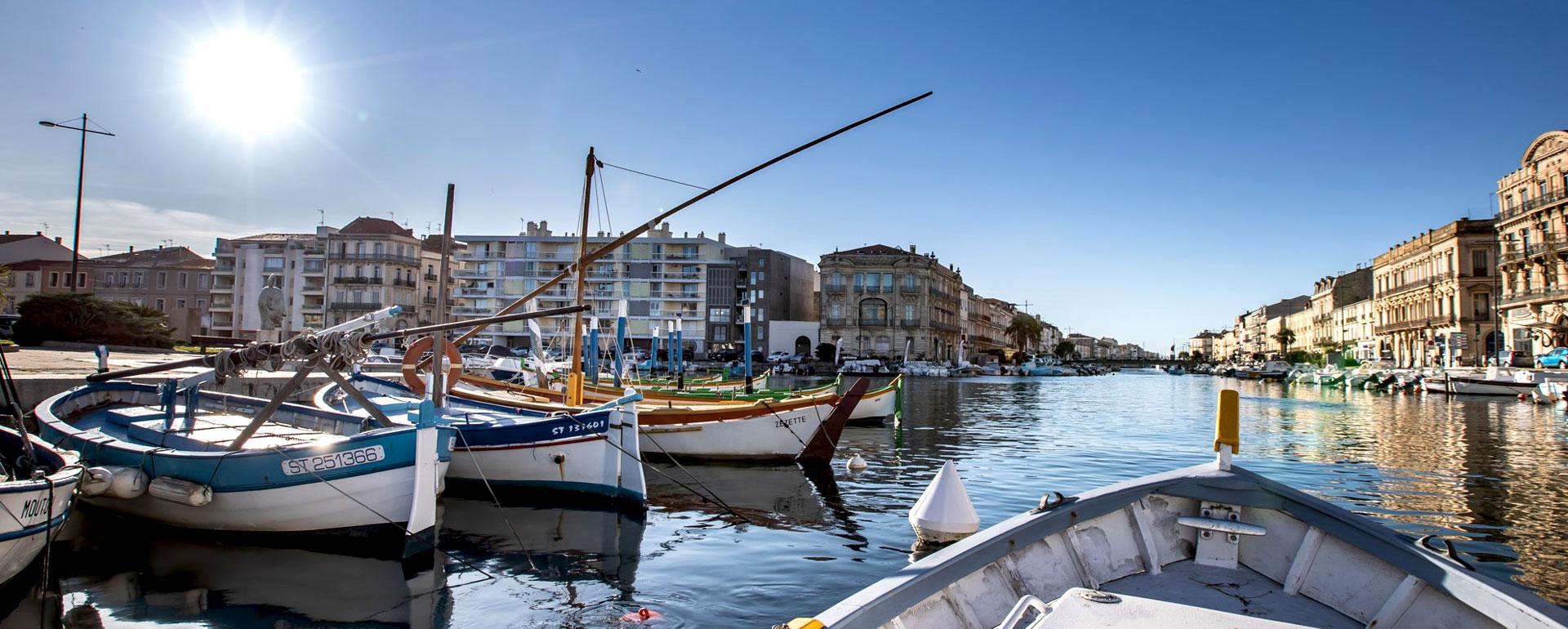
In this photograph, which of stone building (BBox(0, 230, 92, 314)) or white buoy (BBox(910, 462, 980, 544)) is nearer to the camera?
white buoy (BBox(910, 462, 980, 544))

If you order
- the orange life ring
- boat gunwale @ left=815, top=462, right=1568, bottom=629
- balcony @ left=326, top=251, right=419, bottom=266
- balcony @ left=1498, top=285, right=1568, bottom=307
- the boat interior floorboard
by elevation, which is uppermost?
balcony @ left=326, top=251, right=419, bottom=266

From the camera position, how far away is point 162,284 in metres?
→ 81.3

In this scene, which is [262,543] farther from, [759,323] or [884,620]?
[759,323]

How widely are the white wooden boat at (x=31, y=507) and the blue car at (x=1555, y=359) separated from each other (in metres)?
64.0

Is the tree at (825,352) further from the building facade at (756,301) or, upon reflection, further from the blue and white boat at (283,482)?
the blue and white boat at (283,482)

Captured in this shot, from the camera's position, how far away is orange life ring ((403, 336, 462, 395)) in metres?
13.2

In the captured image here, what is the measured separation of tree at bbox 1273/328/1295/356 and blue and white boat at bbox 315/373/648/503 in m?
133

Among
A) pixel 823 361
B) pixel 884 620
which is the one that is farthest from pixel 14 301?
pixel 884 620

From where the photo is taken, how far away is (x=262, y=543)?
383 inches

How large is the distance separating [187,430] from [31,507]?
5.06m

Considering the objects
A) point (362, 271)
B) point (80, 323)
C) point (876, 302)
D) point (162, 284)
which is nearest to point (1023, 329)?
point (876, 302)

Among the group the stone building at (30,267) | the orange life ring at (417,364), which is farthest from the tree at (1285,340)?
the stone building at (30,267)

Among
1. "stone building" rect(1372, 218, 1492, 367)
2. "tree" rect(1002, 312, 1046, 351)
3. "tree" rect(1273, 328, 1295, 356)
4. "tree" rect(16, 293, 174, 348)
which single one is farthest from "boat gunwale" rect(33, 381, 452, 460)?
"tree" rect(1273, 328, 1295, 356)

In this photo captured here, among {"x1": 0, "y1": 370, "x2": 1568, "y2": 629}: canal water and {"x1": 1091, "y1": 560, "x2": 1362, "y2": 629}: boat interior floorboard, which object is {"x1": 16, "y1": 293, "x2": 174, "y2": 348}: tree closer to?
{"x1": 0, "y1": 370, "x2": 1568, "y2": 629}: canal water
